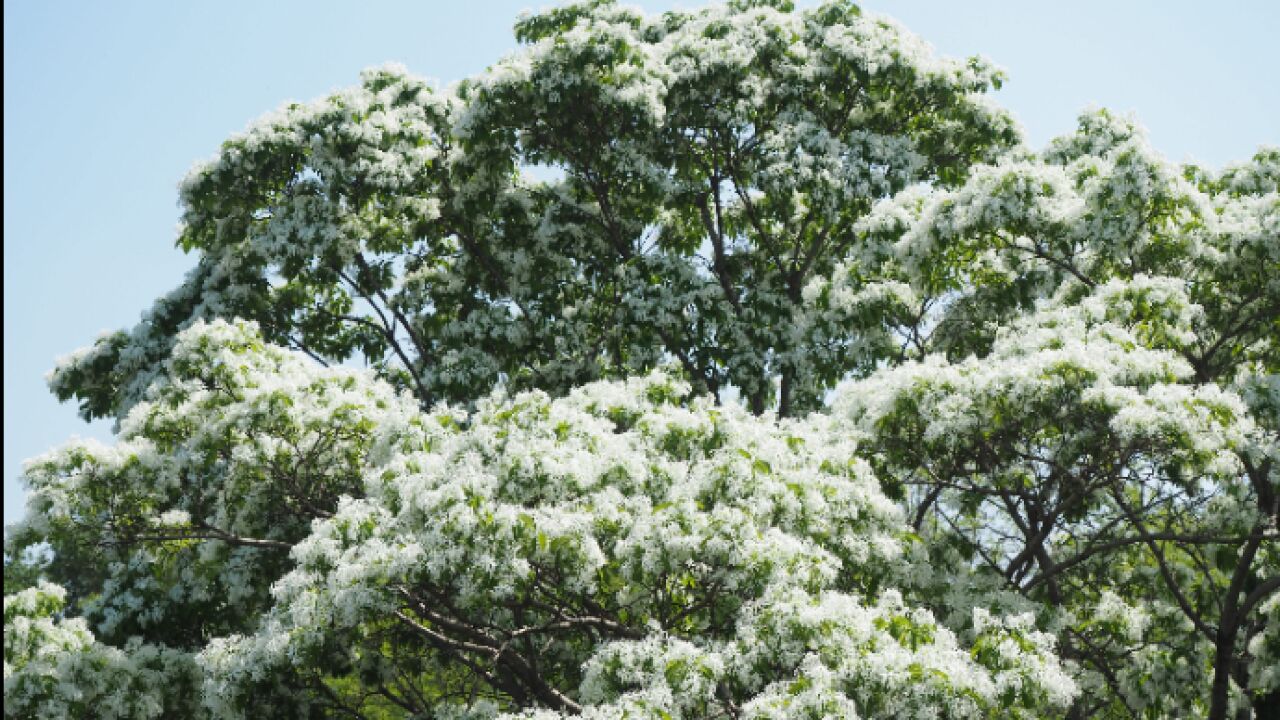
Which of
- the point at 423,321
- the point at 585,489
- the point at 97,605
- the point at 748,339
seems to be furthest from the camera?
the point at 423,321

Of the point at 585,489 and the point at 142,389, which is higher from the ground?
the point at 142,389

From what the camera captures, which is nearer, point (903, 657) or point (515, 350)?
point (903, 657)

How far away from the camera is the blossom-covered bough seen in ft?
29.7

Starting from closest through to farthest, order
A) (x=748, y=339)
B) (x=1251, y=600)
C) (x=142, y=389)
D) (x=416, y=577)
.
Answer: (x=416, y=577) → (x=1251, y=600) → (x=142, y=389) → (x=748, y=339)

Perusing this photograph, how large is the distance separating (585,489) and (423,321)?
31.8 feet

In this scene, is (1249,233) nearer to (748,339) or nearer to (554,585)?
(748,339)

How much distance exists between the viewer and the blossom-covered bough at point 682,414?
905 centimetres

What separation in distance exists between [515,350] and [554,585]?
26.1ft

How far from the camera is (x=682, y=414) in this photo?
35.8 ft

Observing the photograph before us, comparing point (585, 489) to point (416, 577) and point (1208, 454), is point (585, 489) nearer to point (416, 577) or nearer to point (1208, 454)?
point (416, 577)

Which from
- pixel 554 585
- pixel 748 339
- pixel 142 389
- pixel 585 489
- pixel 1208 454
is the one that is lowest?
pixel 554 585

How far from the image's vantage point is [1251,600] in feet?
39.7

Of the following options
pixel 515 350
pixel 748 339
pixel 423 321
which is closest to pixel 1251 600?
pixel 748 339

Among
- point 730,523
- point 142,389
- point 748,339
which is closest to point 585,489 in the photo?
point 730,523
